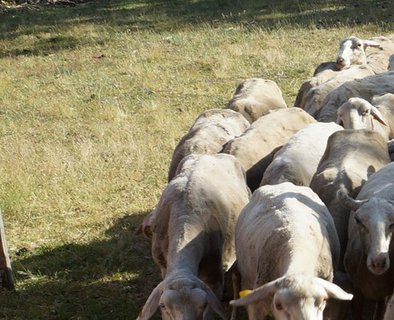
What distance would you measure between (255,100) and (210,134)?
1.79 m

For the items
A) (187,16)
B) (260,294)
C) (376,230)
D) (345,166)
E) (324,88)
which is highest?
(260,294)

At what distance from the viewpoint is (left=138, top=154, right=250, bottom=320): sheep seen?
6.95 metres

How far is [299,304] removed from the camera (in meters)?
5.47

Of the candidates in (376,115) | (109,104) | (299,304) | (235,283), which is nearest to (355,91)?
(376,115)

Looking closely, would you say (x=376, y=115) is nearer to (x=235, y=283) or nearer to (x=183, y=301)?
(x=235, y=283)

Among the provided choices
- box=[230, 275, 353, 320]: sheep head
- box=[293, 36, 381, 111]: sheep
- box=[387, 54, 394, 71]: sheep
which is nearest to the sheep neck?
box=[230, 275, 353, 320]: sheep head

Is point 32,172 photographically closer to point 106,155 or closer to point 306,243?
point 106,155

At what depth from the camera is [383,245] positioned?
20.8 feet

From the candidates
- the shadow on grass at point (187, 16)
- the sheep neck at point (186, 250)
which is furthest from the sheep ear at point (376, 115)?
the shadow on grass at point (187, 16)

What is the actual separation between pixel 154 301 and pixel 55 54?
14.6 meters

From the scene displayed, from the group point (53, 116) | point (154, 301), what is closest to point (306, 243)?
point (154, 301)

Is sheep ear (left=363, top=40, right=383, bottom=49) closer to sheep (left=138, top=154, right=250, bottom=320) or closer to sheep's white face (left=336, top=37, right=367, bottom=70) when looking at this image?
sheep's white face (left=336, top=37, right=367, bottom=70)

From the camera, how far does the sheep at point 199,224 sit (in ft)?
22.8

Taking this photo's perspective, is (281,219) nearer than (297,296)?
No
